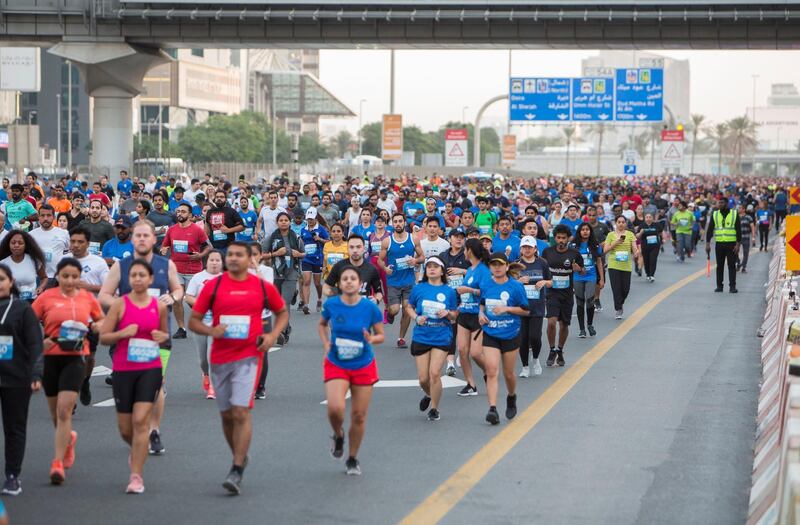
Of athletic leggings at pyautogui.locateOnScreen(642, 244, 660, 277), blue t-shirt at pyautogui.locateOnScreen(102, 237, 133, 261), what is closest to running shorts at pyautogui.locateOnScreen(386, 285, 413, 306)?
blue t-shirt at pyautogui.locateOnScreen(102, 237, 133, 261)

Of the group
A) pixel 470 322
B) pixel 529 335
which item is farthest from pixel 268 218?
pixel 470 322

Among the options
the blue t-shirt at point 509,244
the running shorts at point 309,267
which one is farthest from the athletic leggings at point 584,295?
the running shorts at point 309,267

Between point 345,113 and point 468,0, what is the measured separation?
493ft

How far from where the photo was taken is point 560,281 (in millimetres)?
15805

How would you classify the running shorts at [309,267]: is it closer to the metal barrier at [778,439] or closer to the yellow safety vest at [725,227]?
the metal barrier at [778,439]

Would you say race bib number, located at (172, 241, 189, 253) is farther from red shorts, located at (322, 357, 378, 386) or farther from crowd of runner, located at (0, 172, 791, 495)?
red shorts, located at (322, 357, 378, 386)

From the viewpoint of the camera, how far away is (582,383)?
564 inches

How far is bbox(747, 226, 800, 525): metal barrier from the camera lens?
269 inches

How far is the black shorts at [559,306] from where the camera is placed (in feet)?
51.8

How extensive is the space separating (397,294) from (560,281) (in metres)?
2.47

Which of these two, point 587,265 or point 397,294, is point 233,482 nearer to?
point 397,294

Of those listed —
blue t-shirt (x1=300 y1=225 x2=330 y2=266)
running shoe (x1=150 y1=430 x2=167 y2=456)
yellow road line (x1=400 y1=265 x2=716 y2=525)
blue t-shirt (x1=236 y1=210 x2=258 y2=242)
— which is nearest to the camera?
yellow road line (x1=400 y1=265 x2=716 y2=525)

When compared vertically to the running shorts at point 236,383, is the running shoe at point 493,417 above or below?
below

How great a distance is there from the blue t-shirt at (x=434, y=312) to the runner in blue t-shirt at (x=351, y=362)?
81.4 inches
